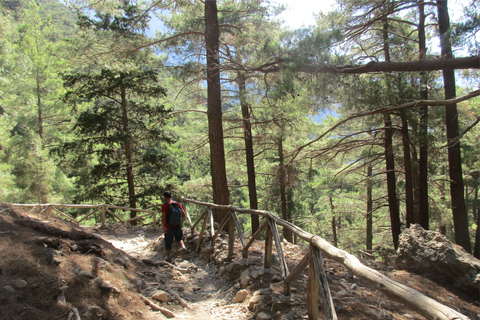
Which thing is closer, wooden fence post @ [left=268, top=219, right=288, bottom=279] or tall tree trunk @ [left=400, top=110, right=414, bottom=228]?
wooden fence post @ [left=268, top=219, right=288, bottom=279]

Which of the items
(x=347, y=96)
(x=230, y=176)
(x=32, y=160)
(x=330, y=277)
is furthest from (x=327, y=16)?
(x=32, y=160)

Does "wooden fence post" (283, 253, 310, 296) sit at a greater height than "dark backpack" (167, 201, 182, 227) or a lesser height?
lesser

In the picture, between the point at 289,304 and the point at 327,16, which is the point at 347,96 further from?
the point at 289,304

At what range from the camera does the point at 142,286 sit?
4.30 m

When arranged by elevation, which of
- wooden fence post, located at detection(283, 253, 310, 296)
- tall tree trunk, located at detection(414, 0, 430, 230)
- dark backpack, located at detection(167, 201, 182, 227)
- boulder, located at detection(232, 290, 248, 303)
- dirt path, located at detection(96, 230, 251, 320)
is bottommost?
dirt path, located at detection(96, 230, 251, 320)

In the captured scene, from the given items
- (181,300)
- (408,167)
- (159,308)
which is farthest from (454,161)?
(159,308)

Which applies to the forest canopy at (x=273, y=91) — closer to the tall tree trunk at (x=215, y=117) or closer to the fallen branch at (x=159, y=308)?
the tall tree trunk at (x=215, y=117)

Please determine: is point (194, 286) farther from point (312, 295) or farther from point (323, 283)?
point (323, 283)

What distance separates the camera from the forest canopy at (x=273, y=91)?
580 cm

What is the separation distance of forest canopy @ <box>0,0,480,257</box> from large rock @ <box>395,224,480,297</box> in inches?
93.4

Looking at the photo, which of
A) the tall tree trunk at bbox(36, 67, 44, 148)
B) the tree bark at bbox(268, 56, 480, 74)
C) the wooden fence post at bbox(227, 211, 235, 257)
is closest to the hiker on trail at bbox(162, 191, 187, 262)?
the wooden fence post at bbox(227, 211, 235, 257)

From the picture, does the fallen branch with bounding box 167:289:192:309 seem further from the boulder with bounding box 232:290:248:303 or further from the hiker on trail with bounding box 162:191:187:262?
the hiker on trail with bounding box 162:191:187:262

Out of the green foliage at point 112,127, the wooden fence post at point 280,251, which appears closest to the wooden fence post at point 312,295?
the wooden fence post at point 280,251

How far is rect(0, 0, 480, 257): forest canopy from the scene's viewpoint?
229 inches
